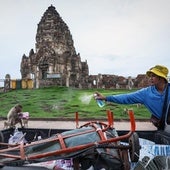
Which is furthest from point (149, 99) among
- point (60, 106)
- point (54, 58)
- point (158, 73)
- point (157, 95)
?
point (54, 58)

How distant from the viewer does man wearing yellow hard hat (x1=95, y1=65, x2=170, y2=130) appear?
409 cm

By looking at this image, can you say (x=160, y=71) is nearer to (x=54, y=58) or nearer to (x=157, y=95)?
(x=157, y=95)

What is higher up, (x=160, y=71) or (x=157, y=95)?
(x=160, y=71)

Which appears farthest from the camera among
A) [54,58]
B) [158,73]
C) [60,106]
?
[54,58]

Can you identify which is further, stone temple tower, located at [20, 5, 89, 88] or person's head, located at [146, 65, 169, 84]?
stone temple tower, located at [20, 5, 89, 88]

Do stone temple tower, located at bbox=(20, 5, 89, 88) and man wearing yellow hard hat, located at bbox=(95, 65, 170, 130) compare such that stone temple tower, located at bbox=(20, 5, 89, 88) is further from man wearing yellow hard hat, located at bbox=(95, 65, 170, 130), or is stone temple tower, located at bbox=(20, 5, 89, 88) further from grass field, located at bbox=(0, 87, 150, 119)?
man wearing yellow hard hat, located at bbox=(95, 65, 170, 130)

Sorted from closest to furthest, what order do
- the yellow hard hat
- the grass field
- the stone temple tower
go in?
the yellow hard hat
the grass field
the stone temple tower

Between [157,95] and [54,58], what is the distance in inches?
1283

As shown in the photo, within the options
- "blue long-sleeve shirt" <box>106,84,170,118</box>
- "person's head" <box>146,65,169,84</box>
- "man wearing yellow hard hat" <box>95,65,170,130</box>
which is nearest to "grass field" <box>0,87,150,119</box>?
"blue long-sleeve shirt" <box>106,84,170,118</box>

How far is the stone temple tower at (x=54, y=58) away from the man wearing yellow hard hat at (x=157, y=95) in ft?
102

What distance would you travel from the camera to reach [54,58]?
36375 millimetres

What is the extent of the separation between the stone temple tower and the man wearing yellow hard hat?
31147 millimetres

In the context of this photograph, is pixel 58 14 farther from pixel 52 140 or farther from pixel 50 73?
pixel 52 140

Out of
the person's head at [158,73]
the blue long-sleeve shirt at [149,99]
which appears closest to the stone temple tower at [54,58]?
the blue long-sleeve shirt at [149,99]
